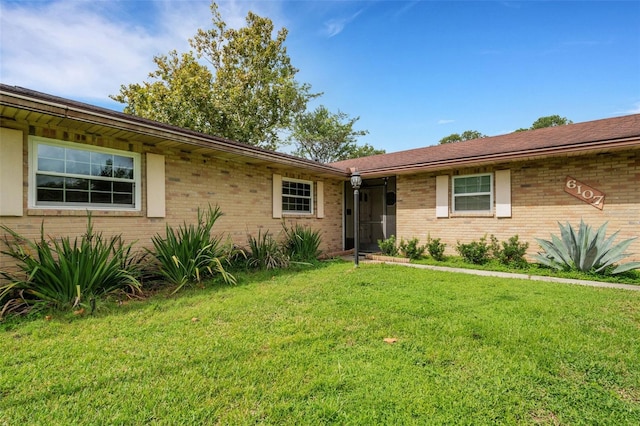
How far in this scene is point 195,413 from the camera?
202cm

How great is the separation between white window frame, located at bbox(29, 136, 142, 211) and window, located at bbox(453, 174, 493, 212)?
837 cm

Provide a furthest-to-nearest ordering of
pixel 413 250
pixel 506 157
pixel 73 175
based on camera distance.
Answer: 1. pixel 413 250
2. pixel 506 157
3. pixel 73 175

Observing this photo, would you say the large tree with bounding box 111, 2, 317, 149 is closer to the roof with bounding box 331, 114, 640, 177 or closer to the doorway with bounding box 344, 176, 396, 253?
the doorway with bounding box 344, 176, 396, 253

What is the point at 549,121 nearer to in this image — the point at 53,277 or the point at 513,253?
the point at 513,253

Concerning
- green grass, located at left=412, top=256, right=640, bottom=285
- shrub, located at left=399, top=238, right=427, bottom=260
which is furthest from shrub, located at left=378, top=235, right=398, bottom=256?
green grass, located at left=412, top=256, right=640, bottom=285

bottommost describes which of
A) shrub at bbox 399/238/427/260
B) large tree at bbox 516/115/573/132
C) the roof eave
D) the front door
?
shrub at bbox 399/238/427/260

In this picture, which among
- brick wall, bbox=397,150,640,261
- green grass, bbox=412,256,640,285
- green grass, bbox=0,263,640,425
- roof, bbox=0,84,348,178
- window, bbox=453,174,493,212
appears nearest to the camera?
green grass, bbox=0,263,640,425

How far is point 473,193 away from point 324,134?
71.0ft

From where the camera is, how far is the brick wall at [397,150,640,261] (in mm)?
6637

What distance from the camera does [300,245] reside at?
866cm

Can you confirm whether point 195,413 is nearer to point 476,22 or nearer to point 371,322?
point 371,322

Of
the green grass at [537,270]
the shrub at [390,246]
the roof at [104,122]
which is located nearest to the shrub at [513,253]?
the green grass at [537,270]

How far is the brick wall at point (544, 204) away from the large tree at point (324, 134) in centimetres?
2011

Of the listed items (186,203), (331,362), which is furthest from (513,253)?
(186,203)
